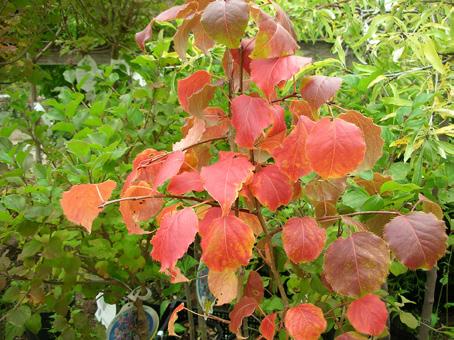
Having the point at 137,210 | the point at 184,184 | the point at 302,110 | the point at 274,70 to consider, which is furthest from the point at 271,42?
the point at 137,210

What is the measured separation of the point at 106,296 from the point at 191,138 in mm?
702

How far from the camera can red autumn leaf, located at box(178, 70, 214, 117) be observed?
676 mm

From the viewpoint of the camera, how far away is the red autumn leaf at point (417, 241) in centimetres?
64

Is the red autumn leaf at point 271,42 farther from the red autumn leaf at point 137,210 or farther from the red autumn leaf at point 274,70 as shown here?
the red autumn leaf at point 137,210

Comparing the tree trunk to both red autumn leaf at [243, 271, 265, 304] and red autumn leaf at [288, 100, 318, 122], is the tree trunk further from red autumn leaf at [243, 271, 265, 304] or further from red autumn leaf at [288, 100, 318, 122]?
red autumn leaf at [288, 100, 318, 122]

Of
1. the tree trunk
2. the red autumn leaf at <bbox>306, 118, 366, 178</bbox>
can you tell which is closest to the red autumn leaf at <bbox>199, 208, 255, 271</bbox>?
the red autumn leaf at <bbox>306, 118, 366, 178</bbox>

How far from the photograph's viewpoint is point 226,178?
0.60 m

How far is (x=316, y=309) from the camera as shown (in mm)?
716

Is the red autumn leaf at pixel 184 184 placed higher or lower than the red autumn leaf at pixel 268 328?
higher

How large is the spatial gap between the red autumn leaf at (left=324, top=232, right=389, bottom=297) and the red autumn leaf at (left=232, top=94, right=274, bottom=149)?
0.21m

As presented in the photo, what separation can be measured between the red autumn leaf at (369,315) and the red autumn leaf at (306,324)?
6cm

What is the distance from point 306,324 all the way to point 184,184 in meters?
0.29

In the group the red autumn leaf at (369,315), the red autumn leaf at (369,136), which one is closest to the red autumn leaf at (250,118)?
the red autumn leaf at (369,136)

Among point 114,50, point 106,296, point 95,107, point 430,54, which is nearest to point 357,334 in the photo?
point 430,54
